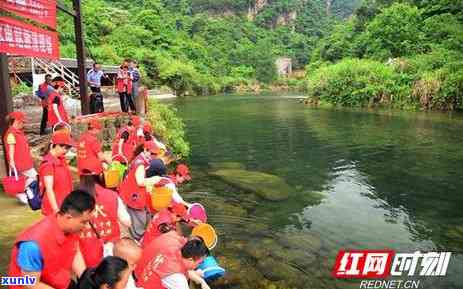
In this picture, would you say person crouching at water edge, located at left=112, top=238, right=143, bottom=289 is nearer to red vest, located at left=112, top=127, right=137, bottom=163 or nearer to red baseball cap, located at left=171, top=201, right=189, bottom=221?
red baseball cap, located at left=171, top=201, right=189, bottom=221

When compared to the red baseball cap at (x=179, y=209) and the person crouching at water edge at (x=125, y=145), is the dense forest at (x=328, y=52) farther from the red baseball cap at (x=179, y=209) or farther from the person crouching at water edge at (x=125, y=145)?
the red baseball cap at (x=179, y=209)

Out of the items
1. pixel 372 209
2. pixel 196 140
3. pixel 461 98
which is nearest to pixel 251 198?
pixel 372 209

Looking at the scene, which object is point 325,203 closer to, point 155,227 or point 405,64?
point 155,227

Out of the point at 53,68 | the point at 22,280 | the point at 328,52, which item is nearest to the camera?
the point at 22,280

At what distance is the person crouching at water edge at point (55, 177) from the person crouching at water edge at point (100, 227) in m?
0.53

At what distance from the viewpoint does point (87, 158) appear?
5.01 metres

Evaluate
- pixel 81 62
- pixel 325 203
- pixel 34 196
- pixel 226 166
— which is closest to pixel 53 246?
pixel 34 196

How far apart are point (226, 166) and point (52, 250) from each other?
430 inches

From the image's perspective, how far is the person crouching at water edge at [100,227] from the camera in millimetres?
3703

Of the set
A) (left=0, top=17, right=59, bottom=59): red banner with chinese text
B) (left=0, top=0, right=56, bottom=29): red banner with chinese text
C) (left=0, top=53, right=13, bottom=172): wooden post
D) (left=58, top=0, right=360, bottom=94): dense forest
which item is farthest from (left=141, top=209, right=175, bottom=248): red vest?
(left=58, top=0, right=360, bottom=94): dense forest

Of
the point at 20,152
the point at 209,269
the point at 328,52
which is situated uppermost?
the point at 328,52

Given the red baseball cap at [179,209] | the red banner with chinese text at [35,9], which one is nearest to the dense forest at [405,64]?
the red banner with chinese text at [35,9]

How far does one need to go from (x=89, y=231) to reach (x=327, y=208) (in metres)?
6.83

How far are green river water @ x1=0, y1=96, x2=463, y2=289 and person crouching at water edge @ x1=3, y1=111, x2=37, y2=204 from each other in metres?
0.71
